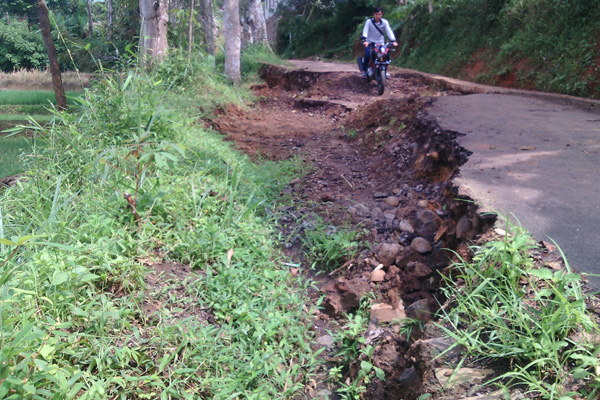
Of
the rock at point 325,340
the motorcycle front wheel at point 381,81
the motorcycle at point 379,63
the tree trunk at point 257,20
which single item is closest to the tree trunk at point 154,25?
the motorcycle at point 379,63

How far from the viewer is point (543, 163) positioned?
10.5 feet

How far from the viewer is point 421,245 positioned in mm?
3018

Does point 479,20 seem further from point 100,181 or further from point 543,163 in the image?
point 100,181

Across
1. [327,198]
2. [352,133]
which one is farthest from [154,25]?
[327,198]

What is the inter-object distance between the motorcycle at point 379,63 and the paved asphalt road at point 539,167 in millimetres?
3434

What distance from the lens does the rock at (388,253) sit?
119 inches

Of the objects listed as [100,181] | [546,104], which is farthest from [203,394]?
[546,104]

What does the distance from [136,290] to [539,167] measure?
2.79 metres

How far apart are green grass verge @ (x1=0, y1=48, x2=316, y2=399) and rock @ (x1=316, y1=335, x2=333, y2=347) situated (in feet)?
0.28

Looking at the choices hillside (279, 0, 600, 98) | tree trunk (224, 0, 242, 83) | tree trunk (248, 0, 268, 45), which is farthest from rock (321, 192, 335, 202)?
tree trunk (248, 0, 268, 45)

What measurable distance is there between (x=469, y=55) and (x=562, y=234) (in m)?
7.83

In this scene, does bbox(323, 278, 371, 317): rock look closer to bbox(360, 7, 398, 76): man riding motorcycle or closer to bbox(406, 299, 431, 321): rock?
bbox(406, 299, 431, 321): rock

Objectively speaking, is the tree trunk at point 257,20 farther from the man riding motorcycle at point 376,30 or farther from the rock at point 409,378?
the rock at point 409,378

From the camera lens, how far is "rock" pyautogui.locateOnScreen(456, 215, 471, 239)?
8.70 ft
